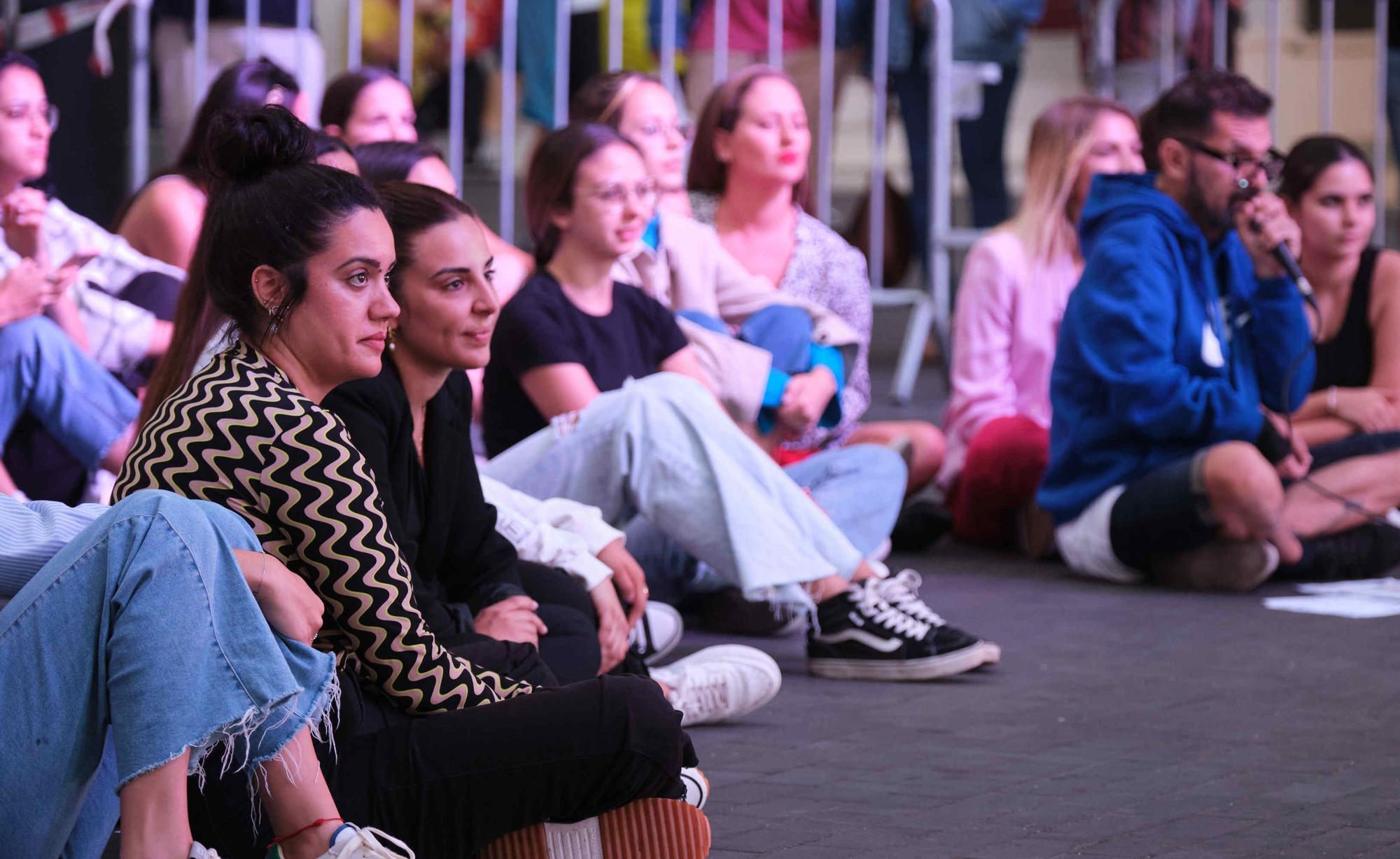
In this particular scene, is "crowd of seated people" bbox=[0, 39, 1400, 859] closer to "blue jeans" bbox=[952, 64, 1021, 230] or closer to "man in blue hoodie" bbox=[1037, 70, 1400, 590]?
"man in blue hoodie" bbox=[1037, 70, 1400, 590]

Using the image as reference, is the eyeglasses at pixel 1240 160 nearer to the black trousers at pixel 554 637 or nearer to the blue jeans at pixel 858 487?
the blue jeans at pixel 858 487

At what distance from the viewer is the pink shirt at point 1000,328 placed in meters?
5.84

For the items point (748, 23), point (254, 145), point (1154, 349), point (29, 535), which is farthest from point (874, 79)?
point (29, 535)

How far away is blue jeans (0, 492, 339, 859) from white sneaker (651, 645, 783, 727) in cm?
136

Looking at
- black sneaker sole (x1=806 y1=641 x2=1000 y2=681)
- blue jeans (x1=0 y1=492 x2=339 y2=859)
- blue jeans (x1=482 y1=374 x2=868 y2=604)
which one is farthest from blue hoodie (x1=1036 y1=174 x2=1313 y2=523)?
blue jeans (x1=0 y1=492 x2=339 y2=859)

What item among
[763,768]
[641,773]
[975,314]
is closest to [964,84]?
[975,314]

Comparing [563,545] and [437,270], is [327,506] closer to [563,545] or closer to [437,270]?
[437,270]

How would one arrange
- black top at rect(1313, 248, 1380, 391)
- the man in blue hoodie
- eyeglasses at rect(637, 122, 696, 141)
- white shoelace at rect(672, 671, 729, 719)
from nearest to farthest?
1. white shoelace at rect(672, 671, 729, 719)
2. the man in blue hoodie
3. eyeglasses at rect(637, 122, 696, 141)
4. black top at rect(1313, 248, 1380, 391)

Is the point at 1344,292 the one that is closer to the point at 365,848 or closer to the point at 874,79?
the point at 874,79

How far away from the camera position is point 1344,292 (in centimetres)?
562

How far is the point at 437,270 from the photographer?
3012 mm

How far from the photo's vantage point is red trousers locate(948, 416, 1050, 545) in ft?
18.6

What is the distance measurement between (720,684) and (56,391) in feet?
5.53

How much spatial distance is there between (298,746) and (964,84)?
595 centimetres
